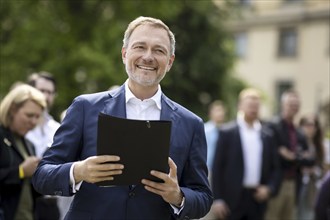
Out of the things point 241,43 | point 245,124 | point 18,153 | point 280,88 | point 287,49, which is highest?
point 241,43

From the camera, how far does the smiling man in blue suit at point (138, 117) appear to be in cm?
356

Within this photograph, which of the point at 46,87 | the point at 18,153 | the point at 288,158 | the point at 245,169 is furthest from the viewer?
the point at 288,158

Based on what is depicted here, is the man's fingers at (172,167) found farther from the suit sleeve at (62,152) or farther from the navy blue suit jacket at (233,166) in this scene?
the navy blue suit jacket at (233,166)

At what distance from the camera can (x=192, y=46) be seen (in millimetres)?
29672

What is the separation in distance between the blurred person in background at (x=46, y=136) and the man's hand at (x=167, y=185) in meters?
2.25

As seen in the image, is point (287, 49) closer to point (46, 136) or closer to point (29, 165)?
point (46, 136)

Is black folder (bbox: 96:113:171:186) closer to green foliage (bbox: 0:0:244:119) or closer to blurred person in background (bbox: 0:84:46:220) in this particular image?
blurred person in background (bbox: 0:84:46:220)

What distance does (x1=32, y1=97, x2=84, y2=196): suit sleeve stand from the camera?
11.5 ft

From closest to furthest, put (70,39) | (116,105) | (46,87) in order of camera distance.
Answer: (116,105) → (46,87) → (70,39)

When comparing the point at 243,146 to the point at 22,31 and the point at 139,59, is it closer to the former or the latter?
the point at 139,59

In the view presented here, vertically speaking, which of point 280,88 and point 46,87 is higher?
point 280,88

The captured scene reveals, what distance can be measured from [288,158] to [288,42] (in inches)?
1394

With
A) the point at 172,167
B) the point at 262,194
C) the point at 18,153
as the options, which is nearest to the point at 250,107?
the point at 262,194

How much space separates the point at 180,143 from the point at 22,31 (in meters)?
18.8
